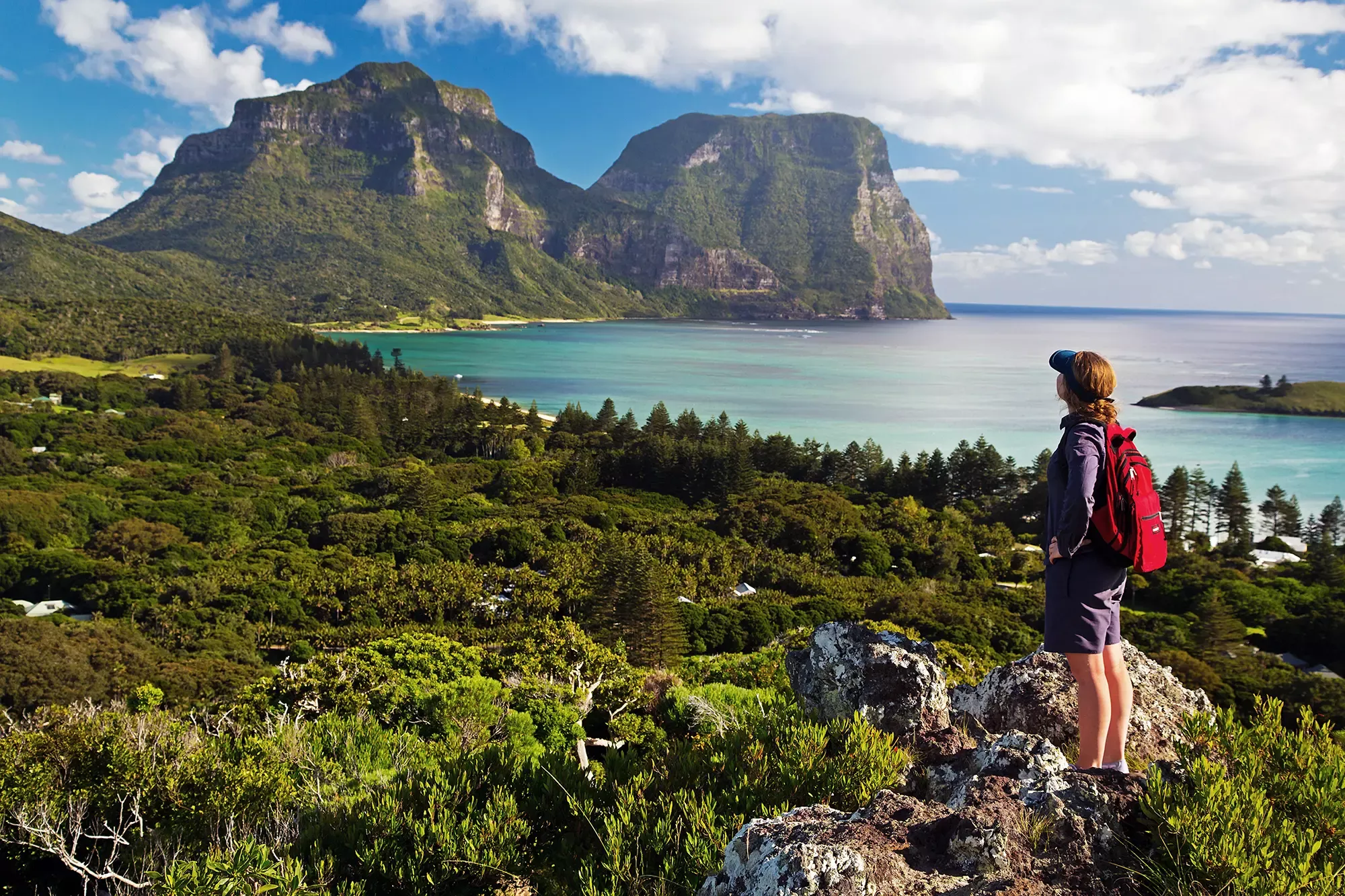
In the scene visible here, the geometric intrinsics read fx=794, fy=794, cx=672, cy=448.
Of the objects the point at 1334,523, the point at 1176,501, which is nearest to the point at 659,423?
the point at 1176,501

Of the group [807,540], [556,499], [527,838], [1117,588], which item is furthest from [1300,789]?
[556,499]

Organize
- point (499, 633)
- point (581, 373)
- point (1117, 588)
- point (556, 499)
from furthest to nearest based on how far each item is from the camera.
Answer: point (581, 373)
point (556, 499)
point (499, 633)
point (1117, 588)

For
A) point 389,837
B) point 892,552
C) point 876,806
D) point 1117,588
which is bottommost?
point 892,552

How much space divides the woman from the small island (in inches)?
3316

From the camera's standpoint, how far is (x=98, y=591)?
75.6 ft

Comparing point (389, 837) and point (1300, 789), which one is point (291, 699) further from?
point (1300, 789)

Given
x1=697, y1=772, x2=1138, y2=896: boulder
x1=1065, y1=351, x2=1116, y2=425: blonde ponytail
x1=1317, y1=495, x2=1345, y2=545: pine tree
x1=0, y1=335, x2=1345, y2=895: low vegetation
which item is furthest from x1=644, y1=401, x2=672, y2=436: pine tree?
x1=697, y1=772, x2=1138, y2=896: boulder

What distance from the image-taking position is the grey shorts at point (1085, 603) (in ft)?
11.4

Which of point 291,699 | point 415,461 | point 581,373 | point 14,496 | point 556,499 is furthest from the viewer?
point 581,373

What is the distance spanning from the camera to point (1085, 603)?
3.50 meters

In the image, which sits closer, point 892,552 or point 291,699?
point 291,699

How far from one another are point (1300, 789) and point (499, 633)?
1853 cm

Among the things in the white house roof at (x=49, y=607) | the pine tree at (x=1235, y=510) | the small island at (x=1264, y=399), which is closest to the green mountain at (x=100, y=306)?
the white house roof at (x=49, y=607)

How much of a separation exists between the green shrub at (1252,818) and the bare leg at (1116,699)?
32 cm
